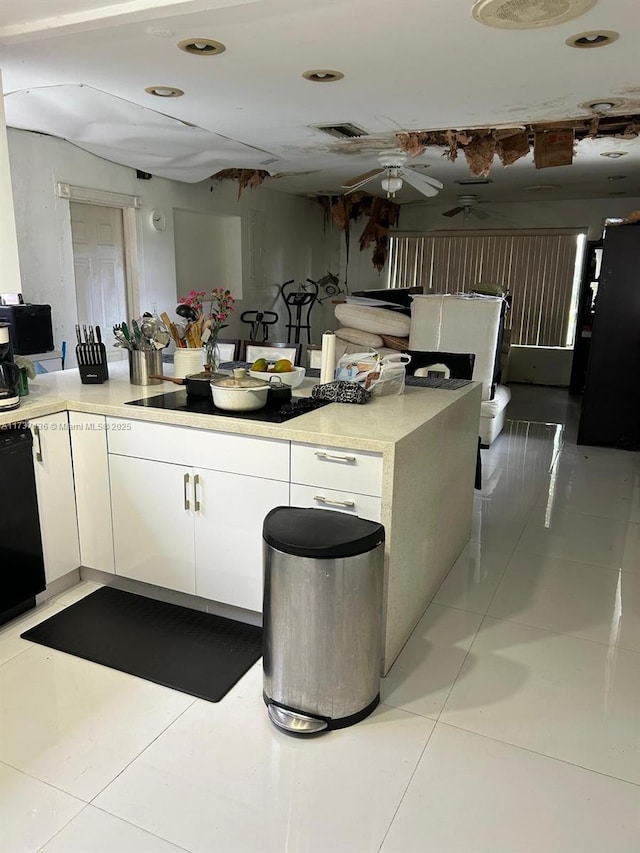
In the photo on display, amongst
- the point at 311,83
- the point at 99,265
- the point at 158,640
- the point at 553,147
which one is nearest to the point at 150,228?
the point at 99,265

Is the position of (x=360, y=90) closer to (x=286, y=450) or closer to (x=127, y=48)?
→ (x=127, y=48)

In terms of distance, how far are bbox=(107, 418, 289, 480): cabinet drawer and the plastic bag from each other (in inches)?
22.9

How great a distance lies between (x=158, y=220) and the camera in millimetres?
6359

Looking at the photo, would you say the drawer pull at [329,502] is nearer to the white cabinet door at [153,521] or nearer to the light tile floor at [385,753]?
the white cabinet door at [153,521]

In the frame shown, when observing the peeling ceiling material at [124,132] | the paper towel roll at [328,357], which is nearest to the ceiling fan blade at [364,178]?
the peeling ceiling material at [124,132]

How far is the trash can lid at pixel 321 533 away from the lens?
1905 millimetres

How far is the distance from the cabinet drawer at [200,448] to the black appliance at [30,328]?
2.03 meters

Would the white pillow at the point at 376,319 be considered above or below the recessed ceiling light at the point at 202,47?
below

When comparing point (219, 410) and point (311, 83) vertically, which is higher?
point (311, 83)

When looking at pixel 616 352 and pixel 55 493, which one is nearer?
pixel 55 493

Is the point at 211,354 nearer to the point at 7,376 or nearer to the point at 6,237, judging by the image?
the point at 7,376

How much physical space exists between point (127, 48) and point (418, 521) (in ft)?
8.97

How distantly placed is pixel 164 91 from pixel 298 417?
266 centimetres

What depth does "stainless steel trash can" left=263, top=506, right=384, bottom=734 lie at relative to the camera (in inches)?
75.7
